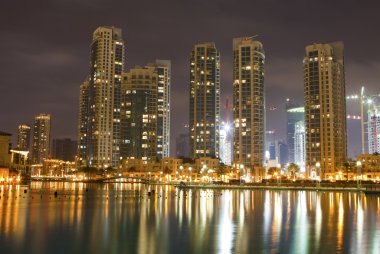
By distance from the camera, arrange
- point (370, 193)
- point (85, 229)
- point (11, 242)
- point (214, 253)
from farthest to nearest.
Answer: point (370, 193)
point (85, 229)
point (11, 242)
point (214, 253)

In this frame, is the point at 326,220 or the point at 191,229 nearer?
the point at 191,229

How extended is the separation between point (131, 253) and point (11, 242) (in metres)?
11.4

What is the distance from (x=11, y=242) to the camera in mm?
37219

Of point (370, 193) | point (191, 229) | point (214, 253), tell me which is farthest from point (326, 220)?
point (370, 193)

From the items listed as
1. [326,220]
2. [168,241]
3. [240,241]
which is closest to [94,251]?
[168,241]

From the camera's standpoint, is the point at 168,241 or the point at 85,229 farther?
the point at 85,229

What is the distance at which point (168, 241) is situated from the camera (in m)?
38.8

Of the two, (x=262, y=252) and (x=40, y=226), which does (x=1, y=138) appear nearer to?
(x=40, y=226)

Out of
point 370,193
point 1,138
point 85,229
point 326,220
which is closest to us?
point 85,229

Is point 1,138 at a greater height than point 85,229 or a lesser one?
greater

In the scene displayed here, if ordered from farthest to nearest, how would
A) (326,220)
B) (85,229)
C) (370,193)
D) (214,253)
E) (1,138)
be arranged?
(1,138)
(370,193)
(326,220)
(85,229)
(214,253)

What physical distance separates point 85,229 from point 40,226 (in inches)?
225

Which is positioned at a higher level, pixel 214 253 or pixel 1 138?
pixel 1 138

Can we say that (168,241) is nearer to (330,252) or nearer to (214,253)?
(214,253)
